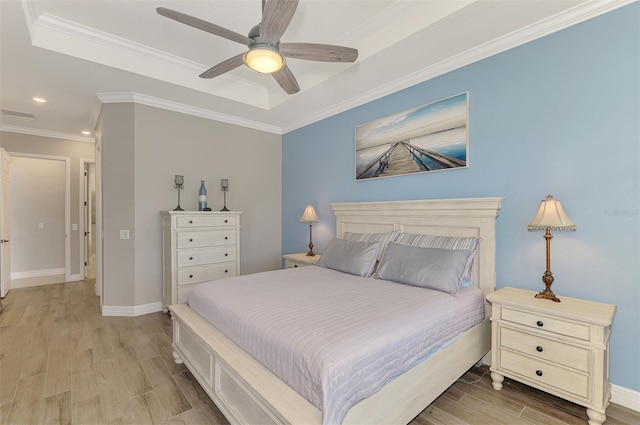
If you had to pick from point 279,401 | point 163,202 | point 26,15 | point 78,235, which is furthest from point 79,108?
point 279,401

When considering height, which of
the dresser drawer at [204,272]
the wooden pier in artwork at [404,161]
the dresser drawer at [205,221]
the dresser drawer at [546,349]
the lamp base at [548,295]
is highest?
the wooden pier in artwork at [404,161]

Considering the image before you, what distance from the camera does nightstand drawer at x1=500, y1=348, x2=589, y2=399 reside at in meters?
1.78

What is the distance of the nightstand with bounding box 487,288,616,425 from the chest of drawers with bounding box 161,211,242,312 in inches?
120

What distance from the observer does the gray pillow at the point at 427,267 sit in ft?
7.27

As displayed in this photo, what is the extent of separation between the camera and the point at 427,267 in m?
2.33

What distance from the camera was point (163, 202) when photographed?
3877 mm

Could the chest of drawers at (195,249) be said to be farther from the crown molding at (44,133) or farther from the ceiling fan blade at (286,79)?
the crown molding at (44,133)

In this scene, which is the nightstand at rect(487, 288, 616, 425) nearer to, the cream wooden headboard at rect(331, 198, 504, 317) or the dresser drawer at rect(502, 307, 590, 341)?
the dresser drawer at rect(502, 307, 590, 341)

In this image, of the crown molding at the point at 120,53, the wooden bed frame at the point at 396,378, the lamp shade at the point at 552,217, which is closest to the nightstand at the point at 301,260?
the wooden bed frame at the point at 396,378

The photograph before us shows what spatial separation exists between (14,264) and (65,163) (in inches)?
82.2

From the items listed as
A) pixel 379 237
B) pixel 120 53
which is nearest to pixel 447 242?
pixel 379 237

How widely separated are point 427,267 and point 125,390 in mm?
2395

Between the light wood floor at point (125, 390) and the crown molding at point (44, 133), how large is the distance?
11.5 ft

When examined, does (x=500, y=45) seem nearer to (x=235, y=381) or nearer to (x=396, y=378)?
(x=396, y=378)
